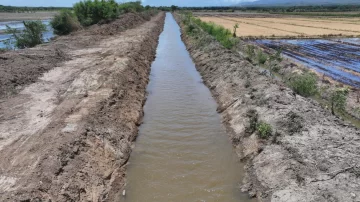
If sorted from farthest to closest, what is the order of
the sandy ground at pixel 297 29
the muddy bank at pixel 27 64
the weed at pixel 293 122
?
the sandy ground at pixel 297 29 < the muddy bank at pixel 27 64 < the weed at pixel 293 122

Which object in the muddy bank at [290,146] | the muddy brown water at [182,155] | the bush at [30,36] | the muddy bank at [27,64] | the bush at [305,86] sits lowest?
the muddy brown water at [182,155]

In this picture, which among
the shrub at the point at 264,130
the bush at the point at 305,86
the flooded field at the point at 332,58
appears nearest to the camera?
the shrub at the point at 264,130

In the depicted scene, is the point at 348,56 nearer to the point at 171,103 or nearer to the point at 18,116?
the point at 171,103

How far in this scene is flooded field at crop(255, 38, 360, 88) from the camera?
57.5ft

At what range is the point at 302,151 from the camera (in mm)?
7758

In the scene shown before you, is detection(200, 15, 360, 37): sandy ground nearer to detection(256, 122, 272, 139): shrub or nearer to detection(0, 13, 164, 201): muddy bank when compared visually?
detection(0, 13, 164, 201): muddy bank

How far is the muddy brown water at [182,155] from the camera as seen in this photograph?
7461 mm

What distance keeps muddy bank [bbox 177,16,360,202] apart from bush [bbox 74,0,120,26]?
33331mm

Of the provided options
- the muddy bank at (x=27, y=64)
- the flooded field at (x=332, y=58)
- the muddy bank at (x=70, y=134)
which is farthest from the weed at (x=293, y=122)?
the muddy bank at (x=27, y=64)

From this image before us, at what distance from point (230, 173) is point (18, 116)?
770 cm

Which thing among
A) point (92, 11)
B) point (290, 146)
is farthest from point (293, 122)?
point (92, 11)

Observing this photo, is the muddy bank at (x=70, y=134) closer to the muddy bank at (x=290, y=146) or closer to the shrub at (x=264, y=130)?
the muddy bank at (x=290, y=146)

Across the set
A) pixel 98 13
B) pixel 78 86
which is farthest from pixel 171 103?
pixel 98 13

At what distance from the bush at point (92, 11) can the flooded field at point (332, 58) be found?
985 inches
